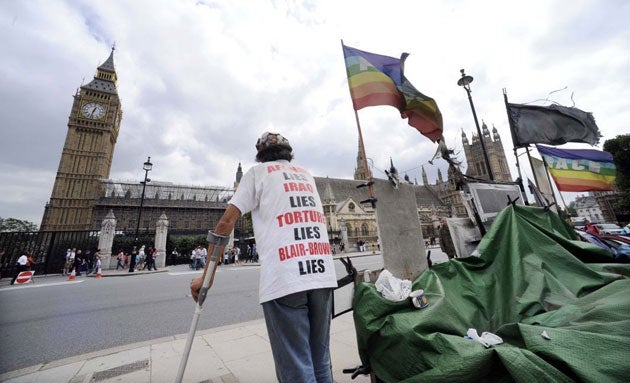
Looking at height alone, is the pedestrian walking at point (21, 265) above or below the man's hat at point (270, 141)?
below

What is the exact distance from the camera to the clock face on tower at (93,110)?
6334 cm

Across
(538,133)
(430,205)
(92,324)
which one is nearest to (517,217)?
(538,133)

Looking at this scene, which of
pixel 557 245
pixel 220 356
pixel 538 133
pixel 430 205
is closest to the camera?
pixel 557 245

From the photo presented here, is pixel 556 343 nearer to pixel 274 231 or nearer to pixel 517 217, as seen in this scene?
pixel 274 231

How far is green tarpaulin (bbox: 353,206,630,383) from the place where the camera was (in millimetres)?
1481

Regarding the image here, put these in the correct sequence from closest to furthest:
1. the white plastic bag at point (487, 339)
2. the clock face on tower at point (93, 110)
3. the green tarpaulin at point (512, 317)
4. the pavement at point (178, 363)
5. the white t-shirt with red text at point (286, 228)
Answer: the green tarpaulin at point (512, 317), the white t-shirt with red text at point (286, 228), the white plastic bag at point (487, 339), the pavement at point (178, 363), the clock face on tower at point (93, 110)

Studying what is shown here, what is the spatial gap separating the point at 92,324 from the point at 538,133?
10.8m

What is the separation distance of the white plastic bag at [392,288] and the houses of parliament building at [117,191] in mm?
47525

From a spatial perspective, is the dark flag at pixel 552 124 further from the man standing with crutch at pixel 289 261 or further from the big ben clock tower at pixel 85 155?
the big ben clock tower at pixel 85 155

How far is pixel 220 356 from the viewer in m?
3.17

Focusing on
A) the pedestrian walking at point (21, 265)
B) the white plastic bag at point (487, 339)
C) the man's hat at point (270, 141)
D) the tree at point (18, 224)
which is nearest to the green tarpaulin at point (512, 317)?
the white plastic bag at point (487, 339)

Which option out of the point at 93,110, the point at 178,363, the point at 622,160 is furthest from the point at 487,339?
the point at 93,110

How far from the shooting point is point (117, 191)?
61969 millimetres

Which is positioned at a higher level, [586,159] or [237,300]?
[586,159]
